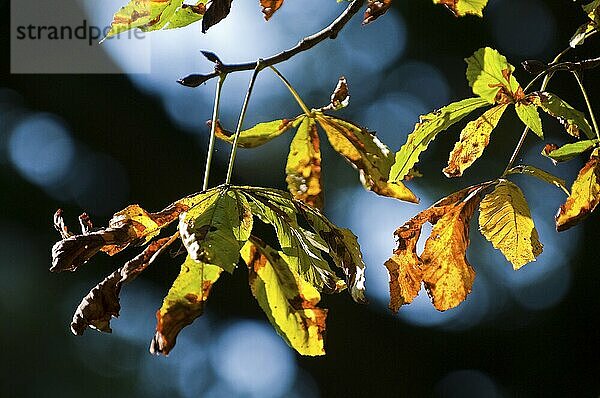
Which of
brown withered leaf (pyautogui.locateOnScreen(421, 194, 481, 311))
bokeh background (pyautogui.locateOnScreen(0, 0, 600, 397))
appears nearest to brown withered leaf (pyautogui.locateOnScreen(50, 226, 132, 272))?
brown withered leaf (pyautogui.locateOnScreen(421, 194, 481, 311))

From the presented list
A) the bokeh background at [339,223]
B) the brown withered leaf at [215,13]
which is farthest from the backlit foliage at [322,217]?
the bokeh background at [339,223]

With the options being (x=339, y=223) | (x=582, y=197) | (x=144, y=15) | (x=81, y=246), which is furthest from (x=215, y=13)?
(x=339, y=223)

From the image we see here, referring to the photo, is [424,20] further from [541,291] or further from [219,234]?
[219,234]

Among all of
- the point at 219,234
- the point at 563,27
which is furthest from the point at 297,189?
the point at 563,27

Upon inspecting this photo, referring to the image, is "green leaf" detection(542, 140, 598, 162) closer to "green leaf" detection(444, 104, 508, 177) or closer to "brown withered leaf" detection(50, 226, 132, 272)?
"green leaf" detection(444, 104, 508, 177)

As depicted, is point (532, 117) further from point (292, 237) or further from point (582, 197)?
point (292, 237)

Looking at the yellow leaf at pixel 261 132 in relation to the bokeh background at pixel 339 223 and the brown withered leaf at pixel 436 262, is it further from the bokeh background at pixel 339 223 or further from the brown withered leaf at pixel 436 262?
the bokeh background at pixel 339 223
